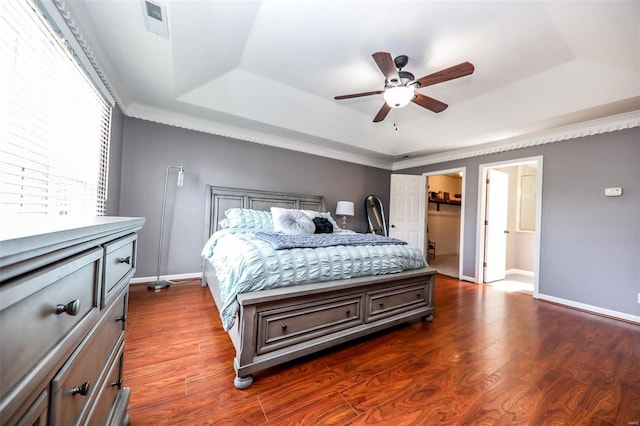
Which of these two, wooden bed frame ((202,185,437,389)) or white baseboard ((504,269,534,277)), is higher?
wooden bed frame ((202,185,437,389))

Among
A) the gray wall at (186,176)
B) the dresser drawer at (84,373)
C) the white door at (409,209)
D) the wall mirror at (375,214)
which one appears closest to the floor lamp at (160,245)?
the gray wall at (186,176)

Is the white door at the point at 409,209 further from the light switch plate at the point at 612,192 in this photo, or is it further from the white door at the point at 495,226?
the light switch plate at the point at 612,192

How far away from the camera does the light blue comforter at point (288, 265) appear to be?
165cm

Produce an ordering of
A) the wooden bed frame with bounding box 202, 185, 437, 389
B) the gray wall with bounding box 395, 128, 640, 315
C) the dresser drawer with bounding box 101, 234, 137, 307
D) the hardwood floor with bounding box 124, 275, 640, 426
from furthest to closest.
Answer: the gray wall with bounding box 395, 128, 640, 315, the wooden bed frame with bounding box 202, 185, 437, 389, the hardwood floor with bounding box 124, 275, 640, 426, the dresser drawer with bounding box 101, 234, 137, 307

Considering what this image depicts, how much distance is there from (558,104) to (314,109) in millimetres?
3063

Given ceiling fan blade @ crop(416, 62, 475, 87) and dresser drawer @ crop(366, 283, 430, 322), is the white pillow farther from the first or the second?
ceiling fan blade @ crop(416, 62, 475, 87)

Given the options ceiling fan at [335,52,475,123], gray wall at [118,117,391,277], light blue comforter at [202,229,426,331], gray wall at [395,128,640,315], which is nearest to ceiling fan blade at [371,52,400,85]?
ceiling fan at [335,52,475,123]

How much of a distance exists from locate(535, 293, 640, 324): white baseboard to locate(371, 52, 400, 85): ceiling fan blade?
3.66 m

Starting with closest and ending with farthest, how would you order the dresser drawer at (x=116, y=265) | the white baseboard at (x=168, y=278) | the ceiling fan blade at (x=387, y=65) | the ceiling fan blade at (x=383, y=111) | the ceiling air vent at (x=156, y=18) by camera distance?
the dresser drawer at (x=116, y=265)
the ceiling air vent at (x=156, y=18)
the ceiling fan blade at (x=387, y=65)
the ceiling fan blade at (x=383, y=111)
the white baseboard at (x=168, y=278)

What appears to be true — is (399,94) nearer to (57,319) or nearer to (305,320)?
(305,320)

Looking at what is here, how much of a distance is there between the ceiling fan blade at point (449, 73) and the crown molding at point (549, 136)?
245cm

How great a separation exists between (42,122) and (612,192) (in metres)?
5.45

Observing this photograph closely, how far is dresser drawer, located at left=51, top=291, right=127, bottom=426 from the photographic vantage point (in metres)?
0.54

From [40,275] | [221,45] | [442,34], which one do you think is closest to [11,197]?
[40,275]
